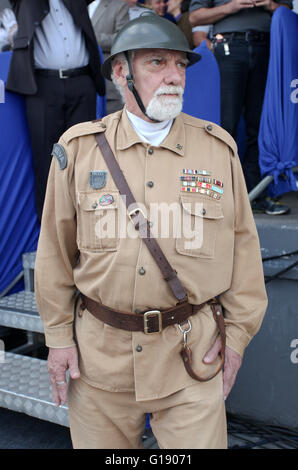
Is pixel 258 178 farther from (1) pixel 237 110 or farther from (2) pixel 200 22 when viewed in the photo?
(2) pixel 200 22

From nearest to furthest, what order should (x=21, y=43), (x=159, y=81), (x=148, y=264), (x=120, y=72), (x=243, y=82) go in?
1. (x=148, y=264)
2. (x=159, y=81)
3. (x=120, y=72)
4. (x=21, y=43)
5. (x=243, y=82)

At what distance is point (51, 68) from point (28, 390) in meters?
2.01

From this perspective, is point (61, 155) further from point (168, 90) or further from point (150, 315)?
point (150, 315)

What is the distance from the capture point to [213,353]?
171 centimetres

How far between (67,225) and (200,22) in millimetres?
2511

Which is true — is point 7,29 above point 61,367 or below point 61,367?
above

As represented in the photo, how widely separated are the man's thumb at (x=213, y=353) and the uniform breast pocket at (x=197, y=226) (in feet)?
1.04

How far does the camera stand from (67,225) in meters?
1.75

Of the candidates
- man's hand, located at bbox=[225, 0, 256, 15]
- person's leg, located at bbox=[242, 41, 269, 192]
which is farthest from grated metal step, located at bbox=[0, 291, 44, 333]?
man's hand, located at bbox=[225, 0, 256, 15]

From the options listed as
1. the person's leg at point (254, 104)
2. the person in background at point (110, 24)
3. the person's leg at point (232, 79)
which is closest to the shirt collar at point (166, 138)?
the person's leg at point (232, 79)

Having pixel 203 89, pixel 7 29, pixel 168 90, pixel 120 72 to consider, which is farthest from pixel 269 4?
pixel 168 90

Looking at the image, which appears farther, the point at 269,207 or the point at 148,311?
the point at 269,207

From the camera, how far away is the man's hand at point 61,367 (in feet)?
5.82
